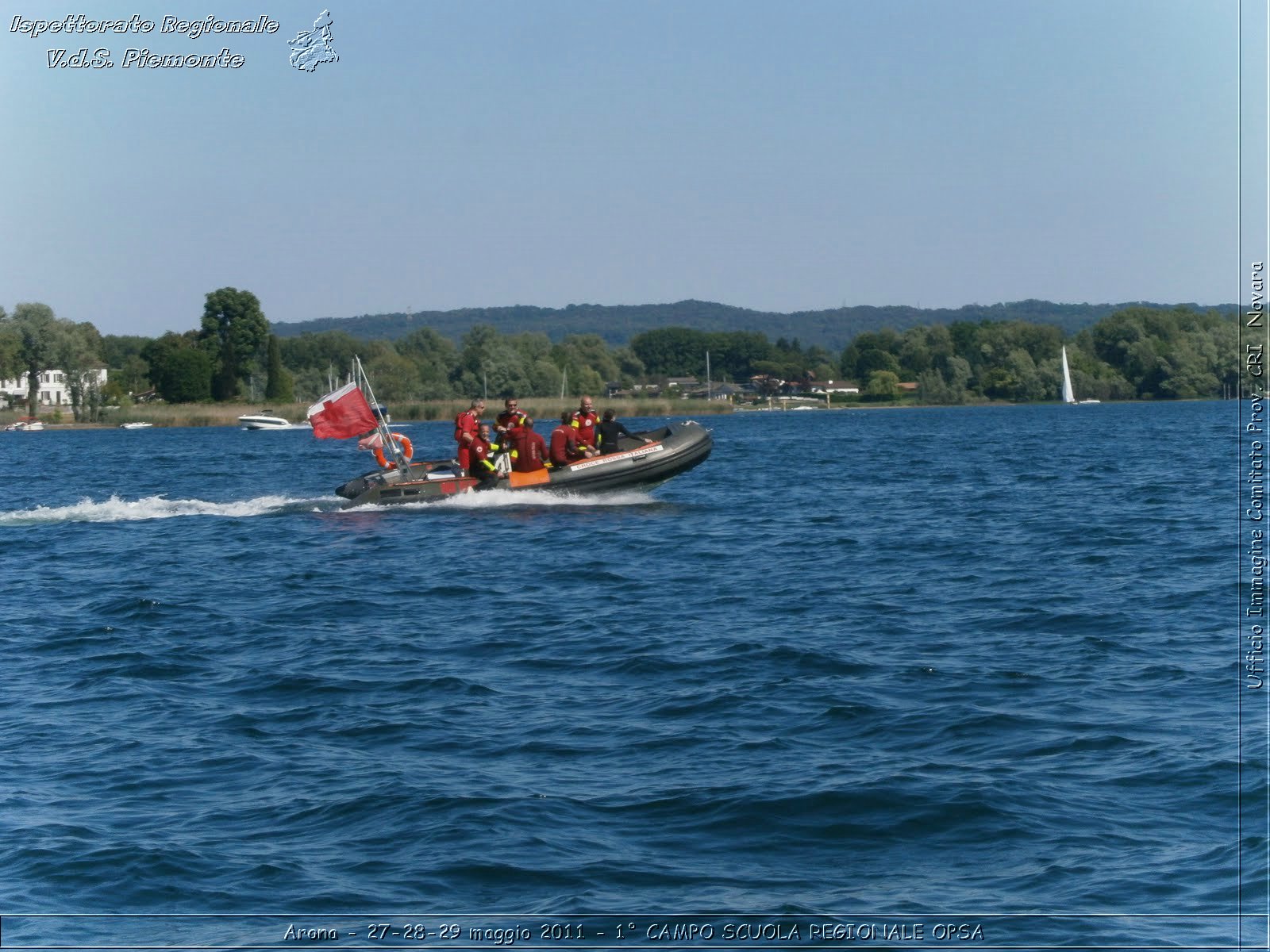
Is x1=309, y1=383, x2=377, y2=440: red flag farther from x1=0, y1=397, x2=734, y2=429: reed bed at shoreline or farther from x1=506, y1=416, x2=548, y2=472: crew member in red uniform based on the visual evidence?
x1=0, y1=397, x2=734, y2=429: reed bed at shoreline

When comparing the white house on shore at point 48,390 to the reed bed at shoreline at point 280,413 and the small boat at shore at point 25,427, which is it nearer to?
the reed bed at shoreline at point 280,413

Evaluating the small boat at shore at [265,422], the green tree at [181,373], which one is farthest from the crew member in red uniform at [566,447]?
the green tree at [181,373]

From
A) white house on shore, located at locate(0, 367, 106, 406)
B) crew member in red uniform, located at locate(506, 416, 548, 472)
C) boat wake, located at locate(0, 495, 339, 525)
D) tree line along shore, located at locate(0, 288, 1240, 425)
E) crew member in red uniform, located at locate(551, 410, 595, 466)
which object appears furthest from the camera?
white house on shore, located at locate(0, 367, 106, 406)

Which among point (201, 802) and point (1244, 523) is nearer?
point (201, 802)

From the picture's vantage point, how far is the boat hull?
70.1ft

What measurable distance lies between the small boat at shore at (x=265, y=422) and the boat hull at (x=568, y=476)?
54.4 m

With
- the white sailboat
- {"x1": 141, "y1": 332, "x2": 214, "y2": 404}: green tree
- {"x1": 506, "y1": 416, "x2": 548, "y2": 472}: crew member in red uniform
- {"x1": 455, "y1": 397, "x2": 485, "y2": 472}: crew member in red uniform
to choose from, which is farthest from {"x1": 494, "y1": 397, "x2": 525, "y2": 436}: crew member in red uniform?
the white sailboat

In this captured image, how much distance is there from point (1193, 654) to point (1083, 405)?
308 ft

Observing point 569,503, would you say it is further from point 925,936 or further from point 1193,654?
point 925,936

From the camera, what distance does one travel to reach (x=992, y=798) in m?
7.11

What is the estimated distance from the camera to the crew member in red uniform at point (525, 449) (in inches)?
836

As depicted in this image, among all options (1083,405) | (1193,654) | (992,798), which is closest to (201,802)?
(992,798)

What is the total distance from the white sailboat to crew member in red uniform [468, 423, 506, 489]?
258ft

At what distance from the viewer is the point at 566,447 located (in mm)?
21562
